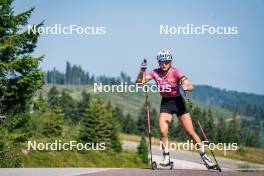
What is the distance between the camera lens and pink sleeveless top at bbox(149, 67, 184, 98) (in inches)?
443

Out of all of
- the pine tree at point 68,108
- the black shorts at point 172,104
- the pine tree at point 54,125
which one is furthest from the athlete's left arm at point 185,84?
the pine tree at point 68,108

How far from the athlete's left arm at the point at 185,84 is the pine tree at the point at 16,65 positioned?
14619 millimetres

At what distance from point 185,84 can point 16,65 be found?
1539 centimetres

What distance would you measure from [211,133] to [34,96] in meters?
102

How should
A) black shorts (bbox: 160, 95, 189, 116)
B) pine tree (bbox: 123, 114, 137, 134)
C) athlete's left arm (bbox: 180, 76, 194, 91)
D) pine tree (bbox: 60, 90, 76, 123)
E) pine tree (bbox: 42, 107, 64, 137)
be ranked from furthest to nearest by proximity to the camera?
pine tree (bbox: 123, 114, 137, 134) → pine tree (bbox: 60, 90, 76, 123) → pine tree (bbox: 42, 107, 64, 137) → black shorts (bbox: 160, 95, 189, 116) → athlete's left arm (bbox: 180, 76, 194, 91)

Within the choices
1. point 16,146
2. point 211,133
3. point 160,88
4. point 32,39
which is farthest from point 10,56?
point 211,133

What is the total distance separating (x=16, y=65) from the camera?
24859 millimetres

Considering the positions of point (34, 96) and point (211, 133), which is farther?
point (211, 133)

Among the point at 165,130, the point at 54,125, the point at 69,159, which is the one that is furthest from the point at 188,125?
the point at 54,125

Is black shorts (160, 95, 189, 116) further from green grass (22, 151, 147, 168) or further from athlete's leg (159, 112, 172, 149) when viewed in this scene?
green grass (22, 151, 147, 168)

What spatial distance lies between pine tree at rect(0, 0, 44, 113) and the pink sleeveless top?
14215 millimetres

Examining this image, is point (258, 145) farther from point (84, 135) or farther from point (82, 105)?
point (84, 135)

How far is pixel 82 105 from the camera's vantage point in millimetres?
147125

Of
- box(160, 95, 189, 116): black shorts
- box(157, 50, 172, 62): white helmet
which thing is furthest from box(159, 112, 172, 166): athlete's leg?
box(157, 50, 172, 62): white helmet
